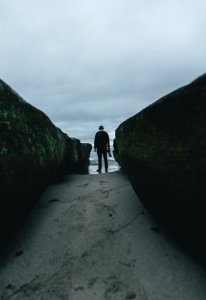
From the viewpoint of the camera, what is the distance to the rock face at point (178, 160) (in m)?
2.08

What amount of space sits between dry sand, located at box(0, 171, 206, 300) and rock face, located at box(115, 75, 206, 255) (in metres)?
0.28

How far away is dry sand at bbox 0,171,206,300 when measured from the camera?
1.93 m

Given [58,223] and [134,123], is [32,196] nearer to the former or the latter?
[58,223]

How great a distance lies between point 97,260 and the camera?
2.28m

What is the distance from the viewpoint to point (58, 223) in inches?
118

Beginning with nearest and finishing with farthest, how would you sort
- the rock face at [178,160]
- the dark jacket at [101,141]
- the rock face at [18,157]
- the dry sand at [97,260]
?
1. the dry sand at [97,260]
2. the rock face at [178,160]
3. the rock face at [18,157]
4. the dark jacket at [101,141]

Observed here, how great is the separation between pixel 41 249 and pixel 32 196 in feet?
2.73

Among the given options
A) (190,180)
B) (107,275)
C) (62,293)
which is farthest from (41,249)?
(190,180)

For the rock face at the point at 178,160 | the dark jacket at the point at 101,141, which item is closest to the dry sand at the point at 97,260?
the rock face at the point at 178,160

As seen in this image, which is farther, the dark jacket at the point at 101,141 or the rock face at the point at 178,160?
the dark jacket at the point at 101,141

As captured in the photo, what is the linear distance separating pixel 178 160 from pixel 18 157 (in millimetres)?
1807

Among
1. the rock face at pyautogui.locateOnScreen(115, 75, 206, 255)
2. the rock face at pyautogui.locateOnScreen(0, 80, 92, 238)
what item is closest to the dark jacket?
the rock face at pyautogui.locateOnScreen(0, 80, 92, 238)

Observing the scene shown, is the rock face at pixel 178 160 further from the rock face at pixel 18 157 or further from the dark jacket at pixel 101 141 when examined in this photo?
the dark jacket at pixel 101 141

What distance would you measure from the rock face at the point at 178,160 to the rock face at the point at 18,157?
1.48 metres
